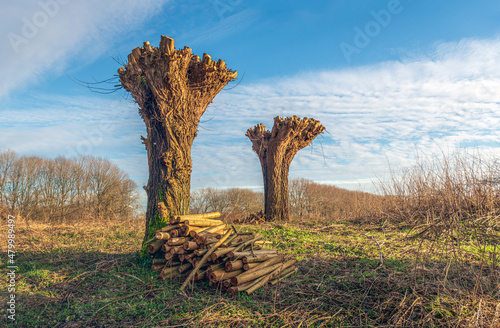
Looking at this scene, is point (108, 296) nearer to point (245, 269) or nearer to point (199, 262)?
point (199, 262)

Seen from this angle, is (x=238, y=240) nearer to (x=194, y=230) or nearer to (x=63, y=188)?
(x=194, y=230)

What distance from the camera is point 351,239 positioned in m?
7.25

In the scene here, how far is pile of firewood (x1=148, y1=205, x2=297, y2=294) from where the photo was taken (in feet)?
14.2

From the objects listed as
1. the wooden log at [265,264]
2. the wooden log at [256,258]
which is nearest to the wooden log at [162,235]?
the wooden log at [256,258]

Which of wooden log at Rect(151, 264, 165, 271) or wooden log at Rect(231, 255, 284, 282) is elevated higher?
wooden log at Rect(231, 255, 284, 282)

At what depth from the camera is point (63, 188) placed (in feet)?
63.4

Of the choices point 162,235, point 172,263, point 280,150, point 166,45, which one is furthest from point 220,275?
point 280,150

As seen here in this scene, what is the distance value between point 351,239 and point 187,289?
178 inches

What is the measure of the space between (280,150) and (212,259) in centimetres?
722

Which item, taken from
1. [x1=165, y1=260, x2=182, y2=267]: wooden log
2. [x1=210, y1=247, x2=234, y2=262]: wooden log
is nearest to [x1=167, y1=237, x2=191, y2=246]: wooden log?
[x1=165, y1=260, x2=182, y2=267]: wooden log

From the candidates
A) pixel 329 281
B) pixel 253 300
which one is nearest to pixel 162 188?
pixel 253 300

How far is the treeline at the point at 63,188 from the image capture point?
57.9 ft

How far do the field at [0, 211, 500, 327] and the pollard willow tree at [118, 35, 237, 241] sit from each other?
4.68 feet

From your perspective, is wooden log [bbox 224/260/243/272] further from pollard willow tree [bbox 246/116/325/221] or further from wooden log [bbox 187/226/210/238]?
pollard willow tree [bbox 246/116/325/221]
